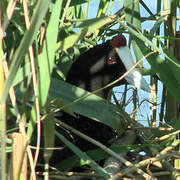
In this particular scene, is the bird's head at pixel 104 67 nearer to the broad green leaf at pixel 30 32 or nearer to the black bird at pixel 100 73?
the black bird at pixel 100 73

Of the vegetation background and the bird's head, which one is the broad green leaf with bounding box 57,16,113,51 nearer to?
the vegetation background

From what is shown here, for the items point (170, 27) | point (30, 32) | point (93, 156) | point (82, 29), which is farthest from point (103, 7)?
point (30, 32)

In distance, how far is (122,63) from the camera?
58.6 inches

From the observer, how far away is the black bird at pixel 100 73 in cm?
120

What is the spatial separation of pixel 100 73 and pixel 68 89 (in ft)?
2.38

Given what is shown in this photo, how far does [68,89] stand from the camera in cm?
78

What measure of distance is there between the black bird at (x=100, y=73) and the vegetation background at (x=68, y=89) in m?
0.07

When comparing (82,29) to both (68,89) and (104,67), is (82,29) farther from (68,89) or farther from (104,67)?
(104,67)

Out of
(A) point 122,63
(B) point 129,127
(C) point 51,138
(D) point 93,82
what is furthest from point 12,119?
(A) point 122,63

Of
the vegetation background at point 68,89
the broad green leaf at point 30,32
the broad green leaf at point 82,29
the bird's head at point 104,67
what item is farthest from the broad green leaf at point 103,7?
the broad green leaf at point 30,32

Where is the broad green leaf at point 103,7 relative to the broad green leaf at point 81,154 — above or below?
above

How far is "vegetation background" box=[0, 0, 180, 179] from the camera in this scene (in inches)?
19.6

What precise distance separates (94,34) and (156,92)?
249mm

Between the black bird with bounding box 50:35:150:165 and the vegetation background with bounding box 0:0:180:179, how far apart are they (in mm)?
74
